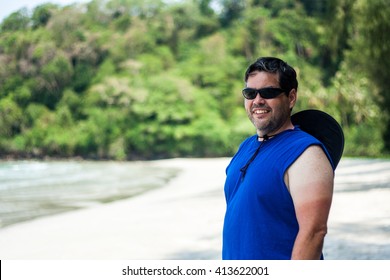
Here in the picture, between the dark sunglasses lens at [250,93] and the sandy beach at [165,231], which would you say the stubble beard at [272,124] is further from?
the sandy beach at [165,231]

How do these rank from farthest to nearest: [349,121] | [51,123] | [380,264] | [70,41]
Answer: [349,121] < [51,123] < [70,41] < [380,264]

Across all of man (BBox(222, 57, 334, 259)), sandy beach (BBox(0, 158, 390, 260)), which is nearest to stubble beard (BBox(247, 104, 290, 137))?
man (BBox(222, 57, 334, 259))

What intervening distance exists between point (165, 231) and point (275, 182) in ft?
11.0

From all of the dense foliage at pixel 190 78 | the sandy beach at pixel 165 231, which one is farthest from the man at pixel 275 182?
the dense foliage at pixel 190 78

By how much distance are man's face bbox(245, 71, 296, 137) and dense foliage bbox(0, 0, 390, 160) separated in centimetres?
1009

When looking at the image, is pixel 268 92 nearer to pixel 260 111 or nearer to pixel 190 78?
pixel 260 111

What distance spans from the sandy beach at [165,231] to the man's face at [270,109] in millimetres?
1873

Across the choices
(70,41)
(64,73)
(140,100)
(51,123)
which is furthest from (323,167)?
(140,100)

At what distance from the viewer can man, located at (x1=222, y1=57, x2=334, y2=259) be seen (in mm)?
962

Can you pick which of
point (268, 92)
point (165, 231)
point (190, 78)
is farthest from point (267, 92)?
point (190, 78)

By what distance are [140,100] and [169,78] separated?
1.77 m

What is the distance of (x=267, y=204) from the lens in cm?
102

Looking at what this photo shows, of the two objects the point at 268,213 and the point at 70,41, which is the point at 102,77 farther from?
the point at 268,213

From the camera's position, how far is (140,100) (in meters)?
22.9
